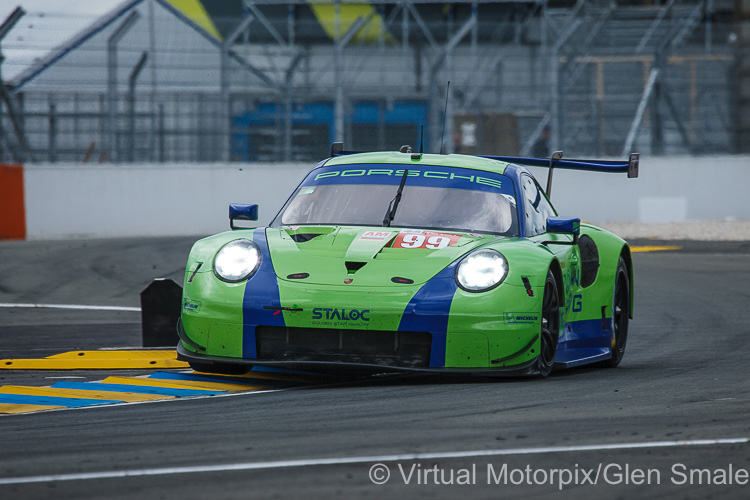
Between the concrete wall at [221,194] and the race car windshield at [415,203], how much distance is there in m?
10.8

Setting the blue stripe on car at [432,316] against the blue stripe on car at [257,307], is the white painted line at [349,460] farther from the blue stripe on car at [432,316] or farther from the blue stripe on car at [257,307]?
the blue stripe on car at [257,307]

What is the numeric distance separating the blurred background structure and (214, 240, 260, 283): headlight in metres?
11.4

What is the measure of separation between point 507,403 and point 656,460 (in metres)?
1.25

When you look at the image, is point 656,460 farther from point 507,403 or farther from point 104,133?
point 104,133

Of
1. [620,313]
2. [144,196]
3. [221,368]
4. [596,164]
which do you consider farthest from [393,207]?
[144,196]

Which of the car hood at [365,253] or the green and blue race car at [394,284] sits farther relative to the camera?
the car hood at [365,253]

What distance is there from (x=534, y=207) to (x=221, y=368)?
2.16 m

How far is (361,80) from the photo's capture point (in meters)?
18.1

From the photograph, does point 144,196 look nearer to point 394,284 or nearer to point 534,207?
point 534,207

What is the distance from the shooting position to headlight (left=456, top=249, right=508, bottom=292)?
18.7 feet

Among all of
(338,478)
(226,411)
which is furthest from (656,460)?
(226,411)

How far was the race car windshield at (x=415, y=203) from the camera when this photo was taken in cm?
651

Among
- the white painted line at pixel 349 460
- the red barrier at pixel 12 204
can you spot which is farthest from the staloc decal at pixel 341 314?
the red barrier at pixel 12 204

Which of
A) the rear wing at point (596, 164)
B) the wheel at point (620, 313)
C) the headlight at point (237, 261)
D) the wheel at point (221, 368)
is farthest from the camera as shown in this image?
the rear wing at point (596, 164)
